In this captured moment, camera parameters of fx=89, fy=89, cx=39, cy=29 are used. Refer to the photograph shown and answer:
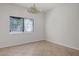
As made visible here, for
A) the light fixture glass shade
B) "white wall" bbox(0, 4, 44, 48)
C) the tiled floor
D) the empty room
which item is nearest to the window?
the empty room

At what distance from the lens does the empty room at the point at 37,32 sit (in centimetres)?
212

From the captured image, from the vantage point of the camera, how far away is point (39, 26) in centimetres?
236

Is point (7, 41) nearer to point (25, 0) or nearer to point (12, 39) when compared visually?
point (12, 39)

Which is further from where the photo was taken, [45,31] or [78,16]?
[78,16]

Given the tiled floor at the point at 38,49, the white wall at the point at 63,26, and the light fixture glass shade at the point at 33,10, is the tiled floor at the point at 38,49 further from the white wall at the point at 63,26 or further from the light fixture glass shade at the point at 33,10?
the light fixture glass shade at the point at 33,10

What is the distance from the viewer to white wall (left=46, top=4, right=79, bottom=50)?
2328 millimetres

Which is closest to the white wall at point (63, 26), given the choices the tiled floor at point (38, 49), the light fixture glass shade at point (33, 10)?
the tiled floor at point (38, 49)

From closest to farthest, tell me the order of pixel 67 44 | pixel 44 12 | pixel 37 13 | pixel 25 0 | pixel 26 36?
pixel 25 0 < pixel 37 13 < pixel 44 12 < pixel 26 36 < pixel 67 44

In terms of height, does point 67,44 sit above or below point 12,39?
below

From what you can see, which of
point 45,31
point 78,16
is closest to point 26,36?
point 45,31

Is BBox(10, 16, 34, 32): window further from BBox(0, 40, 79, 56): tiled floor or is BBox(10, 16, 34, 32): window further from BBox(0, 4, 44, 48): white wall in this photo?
BBox(0, 40, 79, 56): tiled floor

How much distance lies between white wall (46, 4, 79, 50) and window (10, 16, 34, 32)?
1.56 feet

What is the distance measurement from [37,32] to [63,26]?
75 cm

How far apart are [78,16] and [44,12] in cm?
113
